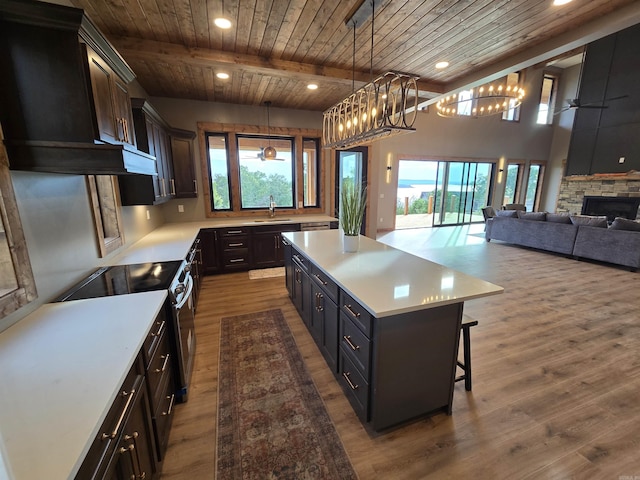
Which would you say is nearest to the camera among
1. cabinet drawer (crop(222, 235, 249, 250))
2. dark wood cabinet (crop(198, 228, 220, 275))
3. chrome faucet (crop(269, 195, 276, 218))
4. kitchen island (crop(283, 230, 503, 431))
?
kitchen island (crop(283, 230, 503, 431))

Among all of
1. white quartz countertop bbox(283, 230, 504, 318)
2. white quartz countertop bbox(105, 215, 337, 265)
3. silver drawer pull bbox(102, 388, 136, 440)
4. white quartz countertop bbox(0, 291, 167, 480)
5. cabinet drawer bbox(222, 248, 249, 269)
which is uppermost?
white quartz countertop bbox(283, 230, 504, 318)

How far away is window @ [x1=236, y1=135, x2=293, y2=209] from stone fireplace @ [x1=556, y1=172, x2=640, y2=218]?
881cm

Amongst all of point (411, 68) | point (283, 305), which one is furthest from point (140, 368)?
point (411, 68)

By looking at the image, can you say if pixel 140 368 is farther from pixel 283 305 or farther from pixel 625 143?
pixel 625 143

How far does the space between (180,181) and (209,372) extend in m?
3.10

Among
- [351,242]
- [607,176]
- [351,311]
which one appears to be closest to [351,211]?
[351,242]

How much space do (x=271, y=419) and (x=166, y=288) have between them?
1116mm

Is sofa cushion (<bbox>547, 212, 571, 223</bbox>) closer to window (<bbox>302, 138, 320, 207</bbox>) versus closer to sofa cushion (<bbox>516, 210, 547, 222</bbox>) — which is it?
sofa cushion (<bbox>516, 210, 547, 222</bbox>)

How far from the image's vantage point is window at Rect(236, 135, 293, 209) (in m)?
5.03

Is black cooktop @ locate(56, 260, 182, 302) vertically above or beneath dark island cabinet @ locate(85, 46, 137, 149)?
beneath

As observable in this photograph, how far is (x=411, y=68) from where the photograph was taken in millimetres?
3426

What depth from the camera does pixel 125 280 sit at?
6.38ft

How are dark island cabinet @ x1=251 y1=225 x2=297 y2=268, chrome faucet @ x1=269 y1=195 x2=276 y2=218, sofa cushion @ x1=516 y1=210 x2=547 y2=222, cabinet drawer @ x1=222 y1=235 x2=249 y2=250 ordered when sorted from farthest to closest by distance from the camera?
sofa cushion @ x1=516 y1=210 x2=547 y2=222 → chrome faucet @ x1=269 y1=195 x2=276 y2=218 → dark island cabinet @ x1=251 y1=225 x2=297 y2=268 → cabinet drawer @ x1=222 y1=235 x2=249 y2=250

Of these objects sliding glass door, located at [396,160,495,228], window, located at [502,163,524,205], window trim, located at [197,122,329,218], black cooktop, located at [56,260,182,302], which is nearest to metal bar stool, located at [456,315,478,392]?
black cooktop, located at [56,260,182,302]
